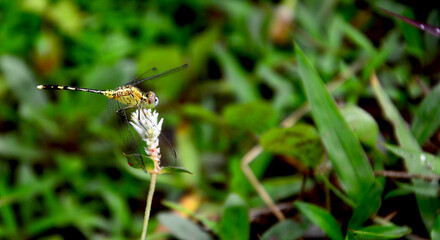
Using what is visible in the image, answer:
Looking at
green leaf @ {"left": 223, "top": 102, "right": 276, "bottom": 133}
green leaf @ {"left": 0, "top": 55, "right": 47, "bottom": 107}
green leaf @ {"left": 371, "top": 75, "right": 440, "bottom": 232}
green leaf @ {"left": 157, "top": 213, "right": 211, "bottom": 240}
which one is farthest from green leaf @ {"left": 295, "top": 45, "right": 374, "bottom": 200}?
green leaf @ {"left": 0, "top": 55, "right": 47, "bottom": 107}

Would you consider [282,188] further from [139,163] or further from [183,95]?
[183,95]

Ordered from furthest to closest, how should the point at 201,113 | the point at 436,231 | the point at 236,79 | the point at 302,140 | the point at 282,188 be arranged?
the point at 236,79 → the point at 201,113 → the point at 282,188 → the point at 302,140 → the point at 436,231

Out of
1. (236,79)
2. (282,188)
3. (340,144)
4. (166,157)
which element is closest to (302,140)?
(340,144)

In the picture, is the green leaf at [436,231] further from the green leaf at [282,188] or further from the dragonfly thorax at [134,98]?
the dragonfly thorax at [134,98]

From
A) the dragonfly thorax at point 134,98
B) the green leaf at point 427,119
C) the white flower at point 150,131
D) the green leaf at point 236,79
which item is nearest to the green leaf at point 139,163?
the white flower at point 150,131

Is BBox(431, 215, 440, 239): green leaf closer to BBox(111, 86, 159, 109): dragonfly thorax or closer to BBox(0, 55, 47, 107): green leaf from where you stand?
BBox(111, 86, 159, 109): dragonfly thorax

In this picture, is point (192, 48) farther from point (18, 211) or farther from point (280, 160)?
point (18, 211)

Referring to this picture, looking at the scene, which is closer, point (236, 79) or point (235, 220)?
point (235, 220)
